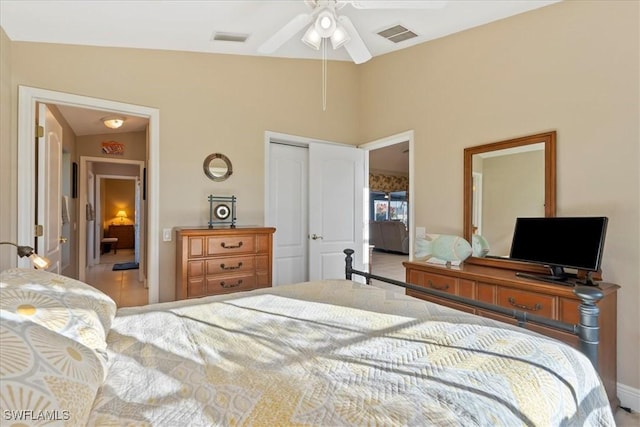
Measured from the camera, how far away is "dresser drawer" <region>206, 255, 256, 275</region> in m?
2.80

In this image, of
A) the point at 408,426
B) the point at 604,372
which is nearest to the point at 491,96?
the point at 604,372

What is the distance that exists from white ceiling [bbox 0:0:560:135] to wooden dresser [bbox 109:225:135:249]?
26.6ft

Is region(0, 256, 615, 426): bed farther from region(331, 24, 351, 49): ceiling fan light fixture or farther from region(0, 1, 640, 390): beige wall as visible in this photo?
region(331, 24, 351, 49): ceiling fan light fixture

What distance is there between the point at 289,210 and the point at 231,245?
1106 mm

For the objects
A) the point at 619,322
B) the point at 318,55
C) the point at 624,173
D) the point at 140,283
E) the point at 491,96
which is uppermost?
the point at 318,55

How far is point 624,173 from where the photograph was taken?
2.06 m

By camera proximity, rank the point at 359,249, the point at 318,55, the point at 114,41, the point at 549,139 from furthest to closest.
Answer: the point at 359,249, the point at 318,55, the point at 114,41, the point at 549,139

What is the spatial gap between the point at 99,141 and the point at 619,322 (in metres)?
6.56

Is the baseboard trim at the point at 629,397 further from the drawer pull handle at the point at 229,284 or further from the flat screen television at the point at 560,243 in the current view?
the drawer pull handle at the point at 229,284

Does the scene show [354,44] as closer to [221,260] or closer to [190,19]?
[190,19]

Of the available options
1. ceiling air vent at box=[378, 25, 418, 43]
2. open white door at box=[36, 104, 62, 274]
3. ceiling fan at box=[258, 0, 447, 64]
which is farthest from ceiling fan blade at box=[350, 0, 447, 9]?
open white door at box=[36, 104, 62, 274]

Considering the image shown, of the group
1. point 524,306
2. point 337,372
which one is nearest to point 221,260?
point 337,372

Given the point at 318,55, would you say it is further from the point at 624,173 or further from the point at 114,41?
the point at 624,173

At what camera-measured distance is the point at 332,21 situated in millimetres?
2039
